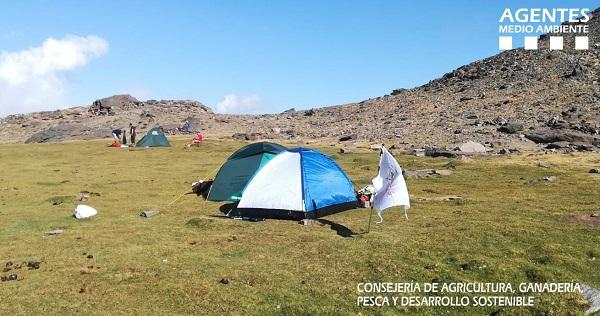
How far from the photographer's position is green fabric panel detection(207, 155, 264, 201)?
21.4 metres

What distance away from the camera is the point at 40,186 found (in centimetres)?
2683

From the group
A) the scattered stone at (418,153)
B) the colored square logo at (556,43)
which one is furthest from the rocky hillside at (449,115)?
the scattered stone at (418,153)

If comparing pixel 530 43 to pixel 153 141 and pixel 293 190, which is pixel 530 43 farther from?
pixel 293 190

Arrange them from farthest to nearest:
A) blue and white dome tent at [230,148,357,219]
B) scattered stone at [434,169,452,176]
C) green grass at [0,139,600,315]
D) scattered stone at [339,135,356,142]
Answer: scattered stone at [339,135,356,142]
scattered stone at [434,169,452,176]
blue and white dome tent at [230,148,357,219]
green grass at [0,139,600,315]

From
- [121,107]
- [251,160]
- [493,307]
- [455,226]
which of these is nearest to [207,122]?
[121,107]

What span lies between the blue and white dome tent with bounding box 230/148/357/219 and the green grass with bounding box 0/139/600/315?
722mm

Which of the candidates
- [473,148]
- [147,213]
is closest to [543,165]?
[473,148]

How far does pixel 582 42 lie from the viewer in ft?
293

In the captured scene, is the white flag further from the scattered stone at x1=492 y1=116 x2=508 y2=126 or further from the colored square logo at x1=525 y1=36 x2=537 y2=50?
the colored square logo at x1=525 y1=36 x2=537 y2=50

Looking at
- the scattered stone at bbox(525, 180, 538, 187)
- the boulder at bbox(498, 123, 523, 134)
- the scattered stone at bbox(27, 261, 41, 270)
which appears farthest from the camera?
the boulder at bbox(498, 123, 523, 134)

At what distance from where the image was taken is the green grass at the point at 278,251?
10477mm

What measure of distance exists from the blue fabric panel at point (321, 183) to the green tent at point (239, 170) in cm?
371

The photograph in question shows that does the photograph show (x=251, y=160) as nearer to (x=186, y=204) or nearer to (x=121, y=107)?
(x=186, y=204)

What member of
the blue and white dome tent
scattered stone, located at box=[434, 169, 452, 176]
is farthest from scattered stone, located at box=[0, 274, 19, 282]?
scattered stone, located at box=[434, 169, 452, 176]
